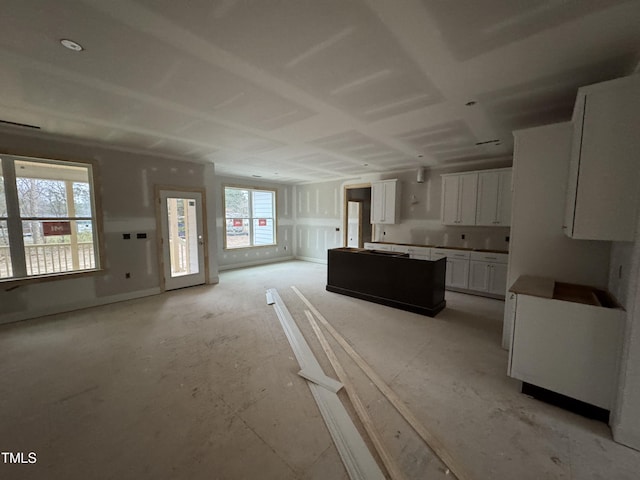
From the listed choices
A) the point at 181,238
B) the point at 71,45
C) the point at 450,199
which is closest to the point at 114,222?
the point at 181,238

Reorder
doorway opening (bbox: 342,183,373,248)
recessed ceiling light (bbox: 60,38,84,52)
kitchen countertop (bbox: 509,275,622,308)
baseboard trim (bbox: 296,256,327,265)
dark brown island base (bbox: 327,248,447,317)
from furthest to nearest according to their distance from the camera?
baseboard trim (bbox: 296,256,327,265) → doorway opening (bbox: 342,183,373,248) → dark brown island base (bbox: 327,248,447,317) → kitchen countertop (bbox: 509,275,622,308) → recessed ceiling light (bbox: 60,38,84,52)

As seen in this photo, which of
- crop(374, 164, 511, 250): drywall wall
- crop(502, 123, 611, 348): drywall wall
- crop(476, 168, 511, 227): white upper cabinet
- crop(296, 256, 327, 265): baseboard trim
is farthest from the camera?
crop(296, 256, 327, 265): baseboard trim

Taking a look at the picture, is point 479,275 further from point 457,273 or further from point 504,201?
point 504,201

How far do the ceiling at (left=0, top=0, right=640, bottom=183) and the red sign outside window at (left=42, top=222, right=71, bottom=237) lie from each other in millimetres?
1420

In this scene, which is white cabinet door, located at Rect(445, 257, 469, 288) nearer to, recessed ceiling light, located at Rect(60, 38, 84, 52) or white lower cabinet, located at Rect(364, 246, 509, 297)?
white lower cabinet, located at Rect(364, 246, 509, 297)

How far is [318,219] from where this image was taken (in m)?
8.12

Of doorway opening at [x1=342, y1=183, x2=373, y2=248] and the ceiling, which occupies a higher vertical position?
the ceiling

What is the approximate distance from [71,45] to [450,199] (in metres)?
5.74

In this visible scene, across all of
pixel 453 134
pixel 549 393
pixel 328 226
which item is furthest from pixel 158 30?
pixel 328 226

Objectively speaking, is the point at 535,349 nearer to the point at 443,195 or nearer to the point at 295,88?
the point at 295,88

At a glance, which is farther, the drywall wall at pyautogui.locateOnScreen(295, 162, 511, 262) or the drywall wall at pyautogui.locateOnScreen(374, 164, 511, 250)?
the drywall wall at pyautogui.locateOnScreen(295, 162, 511, 262)

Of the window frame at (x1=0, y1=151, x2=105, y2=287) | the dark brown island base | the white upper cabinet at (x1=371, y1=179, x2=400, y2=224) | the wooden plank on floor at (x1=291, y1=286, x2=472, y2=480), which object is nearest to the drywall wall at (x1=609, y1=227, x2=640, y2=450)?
the wooden plank on floor at (x1=291, y1=286, x2=472, y2=480)

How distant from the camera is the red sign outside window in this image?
3858 mm

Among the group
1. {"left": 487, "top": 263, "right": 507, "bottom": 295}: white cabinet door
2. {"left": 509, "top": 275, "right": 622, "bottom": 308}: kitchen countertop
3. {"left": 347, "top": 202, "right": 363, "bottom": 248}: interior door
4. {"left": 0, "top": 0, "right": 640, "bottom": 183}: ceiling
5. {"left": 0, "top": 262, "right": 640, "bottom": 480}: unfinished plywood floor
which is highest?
{"left": 0, "top": 0, "right": 640, "bottom": 183}: ceiling
